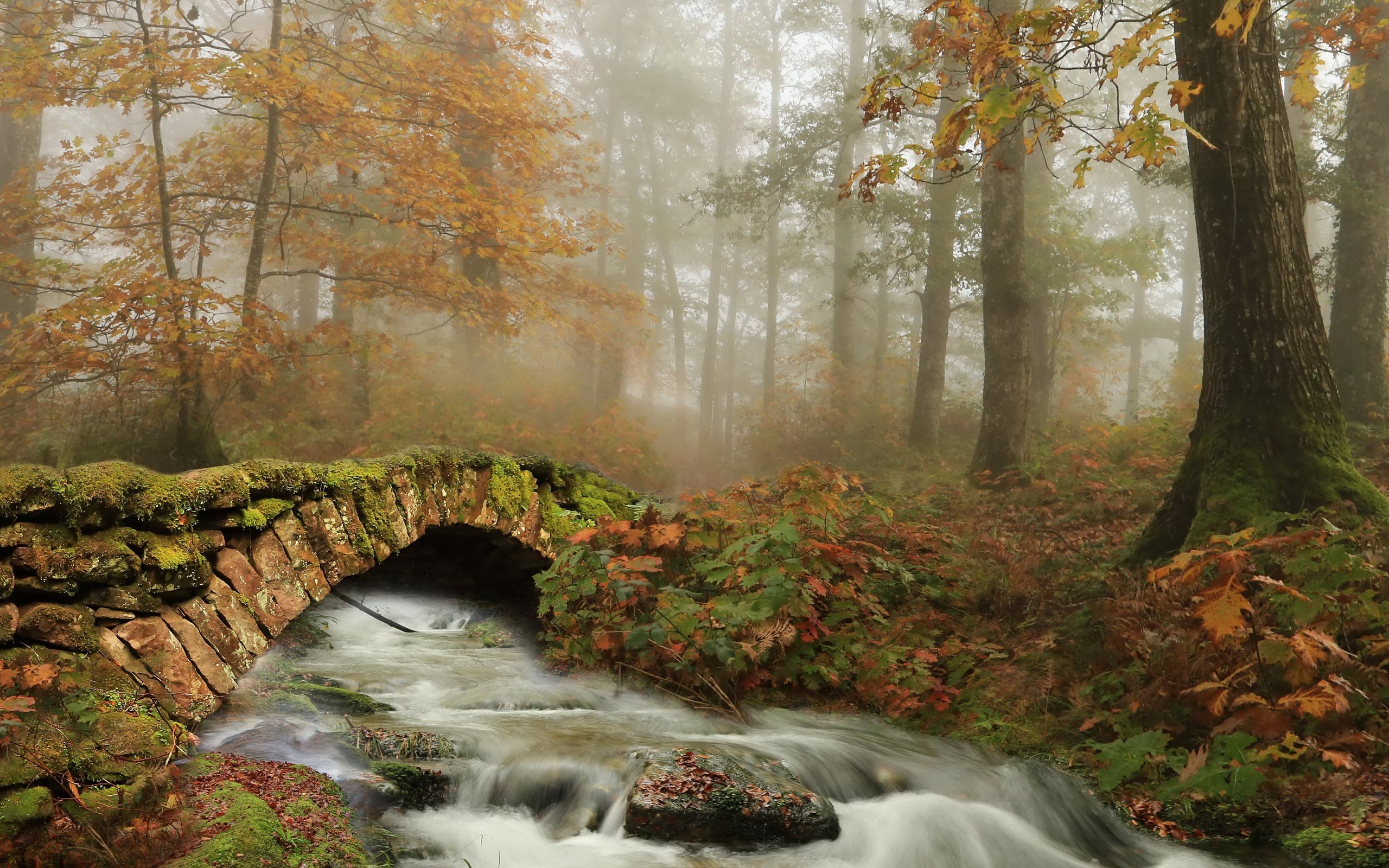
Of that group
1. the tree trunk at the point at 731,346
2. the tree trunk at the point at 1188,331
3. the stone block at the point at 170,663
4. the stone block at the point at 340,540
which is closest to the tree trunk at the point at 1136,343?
the tree trunk at the point at 1188,331

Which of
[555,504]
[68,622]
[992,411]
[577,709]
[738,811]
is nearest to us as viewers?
[68,622]

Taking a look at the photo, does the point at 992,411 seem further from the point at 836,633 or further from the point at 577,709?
the point at 577,709


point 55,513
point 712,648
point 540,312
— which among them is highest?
point 540,312

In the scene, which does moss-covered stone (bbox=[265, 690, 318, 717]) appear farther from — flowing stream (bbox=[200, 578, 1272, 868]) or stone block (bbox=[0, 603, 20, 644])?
stone block (bbox=[0, 603, 20, 644])

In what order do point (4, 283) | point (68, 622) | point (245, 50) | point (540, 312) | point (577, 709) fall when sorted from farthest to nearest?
point (4, 283)
point (540, 312)
point (245, 50)
point (577, 709)
point (68, 622)

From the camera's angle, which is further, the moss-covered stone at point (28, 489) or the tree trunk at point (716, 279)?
the tree trunk at point (716, 279)

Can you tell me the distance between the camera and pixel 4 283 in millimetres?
14742

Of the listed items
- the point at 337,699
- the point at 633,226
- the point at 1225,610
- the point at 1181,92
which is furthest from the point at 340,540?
the point at 633,226

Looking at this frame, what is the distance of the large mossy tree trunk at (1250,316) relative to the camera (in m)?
5.44

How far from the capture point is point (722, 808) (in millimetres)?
4066

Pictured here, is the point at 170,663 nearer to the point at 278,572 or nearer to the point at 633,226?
the point at 278,572

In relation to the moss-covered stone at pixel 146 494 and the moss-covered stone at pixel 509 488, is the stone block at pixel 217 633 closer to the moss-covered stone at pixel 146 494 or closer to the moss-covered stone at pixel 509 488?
the moss-covered stone at pixel 146 494

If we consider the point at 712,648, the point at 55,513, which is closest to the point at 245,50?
the point at 55,513

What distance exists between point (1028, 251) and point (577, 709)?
1295cm
